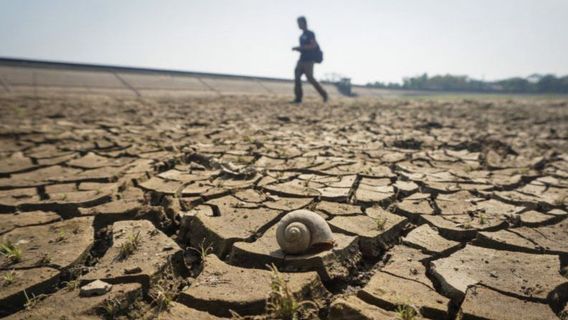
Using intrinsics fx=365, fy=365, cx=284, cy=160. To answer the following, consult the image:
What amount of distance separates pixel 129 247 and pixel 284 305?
34.7 inches

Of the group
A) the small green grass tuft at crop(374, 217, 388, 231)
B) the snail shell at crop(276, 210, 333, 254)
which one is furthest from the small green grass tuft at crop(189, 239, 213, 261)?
the small green grass tuft at crop(374, 217, 388, 231)

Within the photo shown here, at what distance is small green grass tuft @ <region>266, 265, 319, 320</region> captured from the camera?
127 cm

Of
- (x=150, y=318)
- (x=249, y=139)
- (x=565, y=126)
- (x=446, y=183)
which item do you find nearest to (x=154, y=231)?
(x=150, y=318)

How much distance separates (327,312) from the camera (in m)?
1.37

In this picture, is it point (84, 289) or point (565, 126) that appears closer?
point (84, 289)

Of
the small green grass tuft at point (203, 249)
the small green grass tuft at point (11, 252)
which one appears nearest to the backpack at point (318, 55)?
the small green grass tuft at point (203, 249)

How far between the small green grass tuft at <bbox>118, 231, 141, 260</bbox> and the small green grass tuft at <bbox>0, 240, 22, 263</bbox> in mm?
442

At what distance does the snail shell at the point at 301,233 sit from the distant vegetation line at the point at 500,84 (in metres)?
20.6

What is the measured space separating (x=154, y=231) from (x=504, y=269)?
1.72 meters

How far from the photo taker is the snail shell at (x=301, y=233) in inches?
61.1

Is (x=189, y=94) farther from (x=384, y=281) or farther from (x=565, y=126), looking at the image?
(x=384, y=281)

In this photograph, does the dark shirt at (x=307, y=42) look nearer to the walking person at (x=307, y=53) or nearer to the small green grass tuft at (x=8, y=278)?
the walking person at (x=307, y=53)

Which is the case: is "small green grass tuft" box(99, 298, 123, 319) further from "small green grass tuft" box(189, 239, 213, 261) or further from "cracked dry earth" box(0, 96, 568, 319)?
"small green grass tuft" box(189, 239, 213, 261)

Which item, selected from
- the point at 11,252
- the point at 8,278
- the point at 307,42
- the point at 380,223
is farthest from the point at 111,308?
the point at 307,42
